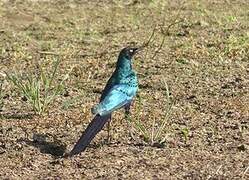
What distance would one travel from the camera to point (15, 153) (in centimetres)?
451

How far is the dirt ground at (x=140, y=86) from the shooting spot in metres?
4.31

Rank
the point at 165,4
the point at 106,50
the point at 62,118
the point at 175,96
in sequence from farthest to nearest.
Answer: the point at 165,4, the point at 106,50, the point at 175,96, the point at 62,118

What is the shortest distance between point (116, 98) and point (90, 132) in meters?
0.30

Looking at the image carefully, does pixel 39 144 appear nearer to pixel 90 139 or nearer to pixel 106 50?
pixel 90 139

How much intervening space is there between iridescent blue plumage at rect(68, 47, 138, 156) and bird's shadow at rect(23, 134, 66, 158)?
5.6 inches

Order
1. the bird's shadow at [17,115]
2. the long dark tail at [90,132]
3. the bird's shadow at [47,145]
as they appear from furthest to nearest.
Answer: the bird's shadow at [17,115], the bird's shadow at [47,145], the long dark tail at [90,132]

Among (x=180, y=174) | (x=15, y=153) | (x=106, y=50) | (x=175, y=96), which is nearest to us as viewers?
(x=180, y=174)

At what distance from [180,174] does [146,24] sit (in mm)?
4232

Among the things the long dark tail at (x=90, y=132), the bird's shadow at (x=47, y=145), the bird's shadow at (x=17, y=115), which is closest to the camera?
the long dark tail at (x=90, y=132)

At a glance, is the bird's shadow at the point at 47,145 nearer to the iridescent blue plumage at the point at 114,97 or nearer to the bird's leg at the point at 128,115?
the iridescent blue plumage at the point at 114,97

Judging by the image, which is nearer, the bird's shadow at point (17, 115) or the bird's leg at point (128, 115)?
the bird's leg at point (128, 115)

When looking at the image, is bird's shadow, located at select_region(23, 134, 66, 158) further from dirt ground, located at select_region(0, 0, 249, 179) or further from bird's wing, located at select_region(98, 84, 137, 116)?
bird's wing, located at select_region(98, 84, 137, 116)

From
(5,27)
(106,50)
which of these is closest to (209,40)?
(106,50)

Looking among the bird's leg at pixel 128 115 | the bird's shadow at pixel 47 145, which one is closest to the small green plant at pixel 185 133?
the bird's leg at pixel 128 115
